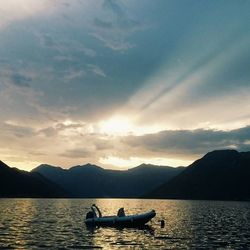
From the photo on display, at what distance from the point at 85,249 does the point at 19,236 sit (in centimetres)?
1542

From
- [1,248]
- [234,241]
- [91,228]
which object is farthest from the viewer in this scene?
[91,228]

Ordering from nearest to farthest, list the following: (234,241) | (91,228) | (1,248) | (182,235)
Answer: (1,248) → (234,241) → (182,235) → (91,228)

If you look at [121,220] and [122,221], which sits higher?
[121,220]

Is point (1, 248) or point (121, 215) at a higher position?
point (121, 215)

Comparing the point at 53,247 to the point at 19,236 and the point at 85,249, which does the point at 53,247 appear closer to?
the point at 85,249

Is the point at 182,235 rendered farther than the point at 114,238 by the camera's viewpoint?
Yes

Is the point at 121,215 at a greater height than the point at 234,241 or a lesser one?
greater

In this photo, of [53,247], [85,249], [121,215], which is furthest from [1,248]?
[121,215]

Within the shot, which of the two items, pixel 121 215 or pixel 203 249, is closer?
pixel 203 249

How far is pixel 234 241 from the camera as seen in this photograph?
2371 inches

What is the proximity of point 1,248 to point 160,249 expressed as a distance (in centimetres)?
1960

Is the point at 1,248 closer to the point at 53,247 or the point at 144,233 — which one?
the point at 53,247

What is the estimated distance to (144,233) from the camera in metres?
71.6

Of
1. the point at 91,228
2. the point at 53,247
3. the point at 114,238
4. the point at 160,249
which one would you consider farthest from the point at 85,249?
the point at 91,228
